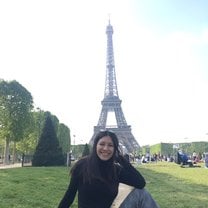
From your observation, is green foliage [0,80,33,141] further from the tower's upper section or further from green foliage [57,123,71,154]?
the tower's upper section

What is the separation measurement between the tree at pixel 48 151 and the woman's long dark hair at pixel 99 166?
103 feet

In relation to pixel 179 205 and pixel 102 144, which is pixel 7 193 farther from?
pixel 102 144

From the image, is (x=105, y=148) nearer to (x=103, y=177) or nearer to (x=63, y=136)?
(x=103, y=177)

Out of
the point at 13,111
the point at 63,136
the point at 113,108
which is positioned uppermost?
the point at 113,108

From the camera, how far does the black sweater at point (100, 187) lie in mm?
3795

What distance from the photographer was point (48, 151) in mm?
35344

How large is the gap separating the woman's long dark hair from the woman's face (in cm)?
3

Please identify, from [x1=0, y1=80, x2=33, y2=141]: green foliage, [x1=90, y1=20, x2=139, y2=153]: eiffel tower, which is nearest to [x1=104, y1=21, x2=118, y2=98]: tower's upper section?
[x1=90, y1=20, x2=139, y2=153]: eiffel tower

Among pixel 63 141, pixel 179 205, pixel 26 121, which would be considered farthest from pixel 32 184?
pixel 63 141

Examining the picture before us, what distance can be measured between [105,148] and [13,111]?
41.7 m

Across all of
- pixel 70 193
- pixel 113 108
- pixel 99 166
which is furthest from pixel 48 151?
pixel 113 108

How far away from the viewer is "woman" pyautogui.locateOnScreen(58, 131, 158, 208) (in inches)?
149

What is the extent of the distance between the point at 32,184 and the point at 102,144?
12173 mm

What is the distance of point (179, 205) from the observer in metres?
11.4
